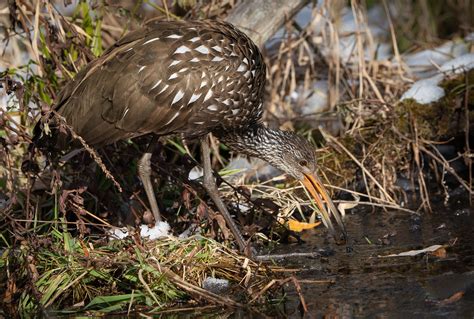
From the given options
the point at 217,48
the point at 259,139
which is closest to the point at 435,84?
the point at 259,139

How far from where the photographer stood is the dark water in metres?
3.87

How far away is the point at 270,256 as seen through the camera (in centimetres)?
485

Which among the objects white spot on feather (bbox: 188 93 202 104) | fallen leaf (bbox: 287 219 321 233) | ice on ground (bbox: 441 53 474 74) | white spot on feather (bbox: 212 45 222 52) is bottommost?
fallen leaf (bbox: 287 219 321 233)

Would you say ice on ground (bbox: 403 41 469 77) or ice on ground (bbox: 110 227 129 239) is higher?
ice on ground (bbox: 403 41 469 77)

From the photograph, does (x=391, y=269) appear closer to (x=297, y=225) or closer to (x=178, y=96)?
(x=297, y=225)

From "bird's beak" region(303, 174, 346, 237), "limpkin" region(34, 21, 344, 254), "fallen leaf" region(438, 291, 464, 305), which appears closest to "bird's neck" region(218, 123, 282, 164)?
"limpkin" region(34, 21, 344, 254)

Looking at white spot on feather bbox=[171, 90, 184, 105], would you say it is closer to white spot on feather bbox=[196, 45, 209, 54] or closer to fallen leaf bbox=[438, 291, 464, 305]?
white spot on feather bbox=[196, 45, 209, 54]

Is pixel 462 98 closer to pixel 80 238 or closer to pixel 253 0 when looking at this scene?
pixel 253 0

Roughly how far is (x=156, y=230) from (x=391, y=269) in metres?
1.38

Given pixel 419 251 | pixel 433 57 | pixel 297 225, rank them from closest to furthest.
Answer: pixel 419 251 < pixel 297 225 < pixel 433 57

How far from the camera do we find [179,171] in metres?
5.43

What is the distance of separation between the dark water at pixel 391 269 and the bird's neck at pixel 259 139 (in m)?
0.59

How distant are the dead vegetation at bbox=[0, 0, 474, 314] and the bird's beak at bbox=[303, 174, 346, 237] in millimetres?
257

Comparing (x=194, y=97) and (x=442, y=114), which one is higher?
(x=194, y=97)
